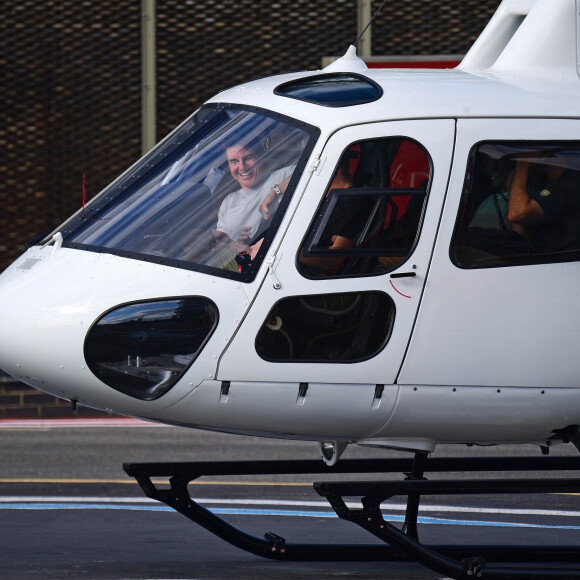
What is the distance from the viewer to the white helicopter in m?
6.57

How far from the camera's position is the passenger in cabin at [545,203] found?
268 inches

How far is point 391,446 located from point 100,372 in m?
1.41

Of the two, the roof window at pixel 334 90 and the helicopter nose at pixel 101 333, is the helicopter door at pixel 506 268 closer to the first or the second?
the roof window at pixel 334 90

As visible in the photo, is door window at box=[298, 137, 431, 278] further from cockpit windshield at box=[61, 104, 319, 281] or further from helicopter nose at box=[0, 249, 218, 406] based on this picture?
helicopter nose at box=[0, 249, 218, 406]

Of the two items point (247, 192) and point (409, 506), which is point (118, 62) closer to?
point (409, 506)

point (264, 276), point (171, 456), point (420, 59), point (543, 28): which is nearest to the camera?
point (264, 276)

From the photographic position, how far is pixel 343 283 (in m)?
6.59

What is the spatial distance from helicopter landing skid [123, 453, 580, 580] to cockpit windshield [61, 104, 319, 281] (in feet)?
3.84

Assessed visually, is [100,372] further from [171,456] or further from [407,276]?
[171,456]

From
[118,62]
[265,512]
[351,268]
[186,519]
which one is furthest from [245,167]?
[118,62]

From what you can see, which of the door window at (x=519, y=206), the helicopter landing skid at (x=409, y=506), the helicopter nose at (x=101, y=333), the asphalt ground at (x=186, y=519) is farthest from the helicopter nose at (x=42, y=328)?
the door window at (x=519, y=206)


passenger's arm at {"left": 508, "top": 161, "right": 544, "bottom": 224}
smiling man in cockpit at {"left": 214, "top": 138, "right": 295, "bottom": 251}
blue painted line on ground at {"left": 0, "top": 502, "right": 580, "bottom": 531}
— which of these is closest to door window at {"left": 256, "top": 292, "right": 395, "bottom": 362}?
smiling man in cockpit at {"left": 214, "top": 138, "right": 295, "bottom": 251}

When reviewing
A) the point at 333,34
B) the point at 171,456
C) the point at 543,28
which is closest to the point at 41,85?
the point at 333,34

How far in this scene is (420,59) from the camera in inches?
637
